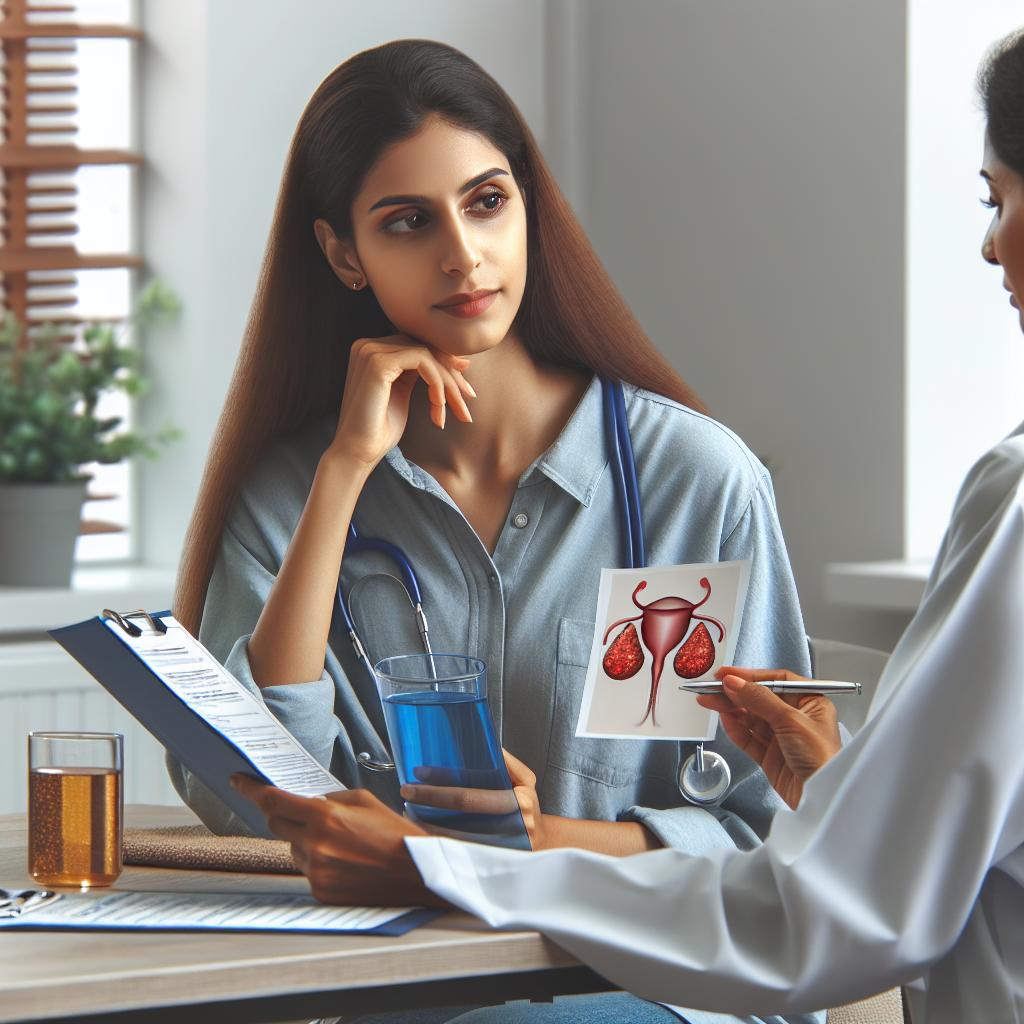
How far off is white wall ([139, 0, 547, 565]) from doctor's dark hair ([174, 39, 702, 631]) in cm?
153

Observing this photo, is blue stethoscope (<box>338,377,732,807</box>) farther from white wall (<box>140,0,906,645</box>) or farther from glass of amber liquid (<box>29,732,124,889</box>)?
white wall (<box>140,0,906,645</box>)

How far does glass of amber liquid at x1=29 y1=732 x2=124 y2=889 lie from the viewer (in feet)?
4.29

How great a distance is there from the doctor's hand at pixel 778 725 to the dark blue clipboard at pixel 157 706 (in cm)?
42

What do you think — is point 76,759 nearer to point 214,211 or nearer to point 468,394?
point 468,394

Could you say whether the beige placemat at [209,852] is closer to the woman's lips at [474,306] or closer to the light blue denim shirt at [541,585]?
the light blue denim shirt at [541,585]

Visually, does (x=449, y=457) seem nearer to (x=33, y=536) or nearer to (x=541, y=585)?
(x=541, y=585)

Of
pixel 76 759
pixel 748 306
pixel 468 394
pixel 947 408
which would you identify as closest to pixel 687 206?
pixel 748 306

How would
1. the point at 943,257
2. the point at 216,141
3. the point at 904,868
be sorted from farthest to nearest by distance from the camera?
the point at 216,141 → the point at 943,257 → the point at 904,868

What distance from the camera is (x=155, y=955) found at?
1091 mm

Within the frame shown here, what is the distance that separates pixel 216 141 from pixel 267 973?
2.61 metres

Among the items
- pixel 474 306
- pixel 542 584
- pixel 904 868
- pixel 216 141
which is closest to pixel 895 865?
pixel 904 868

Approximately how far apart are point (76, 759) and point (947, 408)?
1.99 meters

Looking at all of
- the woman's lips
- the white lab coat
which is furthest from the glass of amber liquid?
the woman's lips

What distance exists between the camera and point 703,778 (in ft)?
5.18
